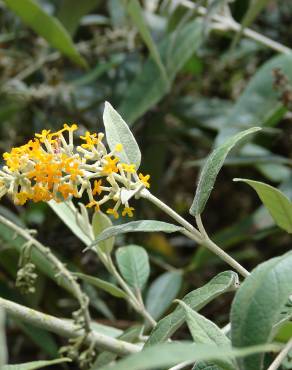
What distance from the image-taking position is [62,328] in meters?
0.92

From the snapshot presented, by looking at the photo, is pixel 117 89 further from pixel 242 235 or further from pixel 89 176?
pixel 89 176

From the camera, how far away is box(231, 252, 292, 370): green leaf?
0.56m

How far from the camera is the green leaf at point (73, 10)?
168 cm

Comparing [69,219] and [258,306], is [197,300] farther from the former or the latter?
[69,219]

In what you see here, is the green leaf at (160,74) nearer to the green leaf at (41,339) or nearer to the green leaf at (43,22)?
the green leaf at (43,22)

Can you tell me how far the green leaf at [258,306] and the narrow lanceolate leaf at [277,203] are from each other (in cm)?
19

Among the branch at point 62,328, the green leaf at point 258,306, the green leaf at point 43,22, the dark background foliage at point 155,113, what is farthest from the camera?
the dark background foliage at point 155,113

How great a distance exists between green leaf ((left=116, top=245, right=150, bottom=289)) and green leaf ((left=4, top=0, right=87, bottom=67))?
0.54 metres

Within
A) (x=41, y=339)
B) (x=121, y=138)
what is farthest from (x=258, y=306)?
(x=41, y=339)

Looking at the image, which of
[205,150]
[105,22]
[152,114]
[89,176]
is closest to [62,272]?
[89,176]

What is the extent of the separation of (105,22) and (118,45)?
0.31 ft

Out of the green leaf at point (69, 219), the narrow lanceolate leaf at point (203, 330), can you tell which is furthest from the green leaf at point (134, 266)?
the narrow lanceolate leaf at point (203, 330)

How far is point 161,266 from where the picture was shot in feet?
5.36

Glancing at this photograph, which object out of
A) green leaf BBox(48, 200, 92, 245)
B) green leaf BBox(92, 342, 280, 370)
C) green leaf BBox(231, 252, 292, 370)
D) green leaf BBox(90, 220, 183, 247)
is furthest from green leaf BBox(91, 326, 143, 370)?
green leaf BBox(92, 342, 280, 370)
